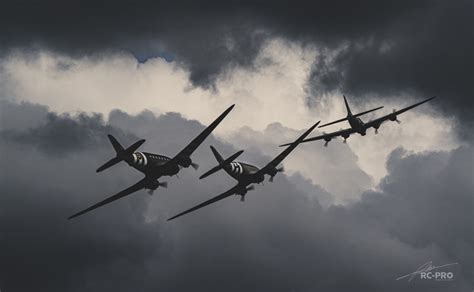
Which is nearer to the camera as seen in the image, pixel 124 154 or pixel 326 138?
pixel 124 154

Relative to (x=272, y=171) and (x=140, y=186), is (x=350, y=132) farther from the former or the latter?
(x=140, y=186)

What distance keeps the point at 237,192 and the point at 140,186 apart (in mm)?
16991

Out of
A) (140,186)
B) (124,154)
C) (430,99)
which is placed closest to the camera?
(124,154)

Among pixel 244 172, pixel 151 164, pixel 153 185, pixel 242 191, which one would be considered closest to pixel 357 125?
pixel 242 191

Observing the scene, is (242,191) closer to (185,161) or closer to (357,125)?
(185,161)

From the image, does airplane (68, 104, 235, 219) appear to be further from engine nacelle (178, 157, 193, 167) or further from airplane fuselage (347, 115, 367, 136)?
airplane fuselage (347, 115, 367, 136)

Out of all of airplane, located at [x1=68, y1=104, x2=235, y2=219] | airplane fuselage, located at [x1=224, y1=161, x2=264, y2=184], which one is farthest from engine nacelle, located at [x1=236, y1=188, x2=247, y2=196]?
airplane, located at [x1=68, y1=104, x2=235, y2=219]

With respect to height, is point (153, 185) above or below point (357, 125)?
below

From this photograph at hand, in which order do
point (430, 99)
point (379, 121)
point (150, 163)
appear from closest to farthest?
point (150, 163) → point (430, 99) → point (379, 121)

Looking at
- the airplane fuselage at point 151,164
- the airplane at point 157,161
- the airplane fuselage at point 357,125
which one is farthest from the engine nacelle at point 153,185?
the airplane fuselage at point 357,125

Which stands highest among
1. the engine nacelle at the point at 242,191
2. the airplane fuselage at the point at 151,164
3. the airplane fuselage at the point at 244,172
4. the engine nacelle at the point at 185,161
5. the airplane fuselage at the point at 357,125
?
the airplane fuselage at the point at 357,125

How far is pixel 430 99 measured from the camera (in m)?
137

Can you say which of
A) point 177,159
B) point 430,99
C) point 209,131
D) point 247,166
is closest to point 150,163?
point 177,159

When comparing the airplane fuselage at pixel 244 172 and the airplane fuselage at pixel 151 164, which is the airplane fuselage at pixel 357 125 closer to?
the airplane fuselage at pixel 244 172
